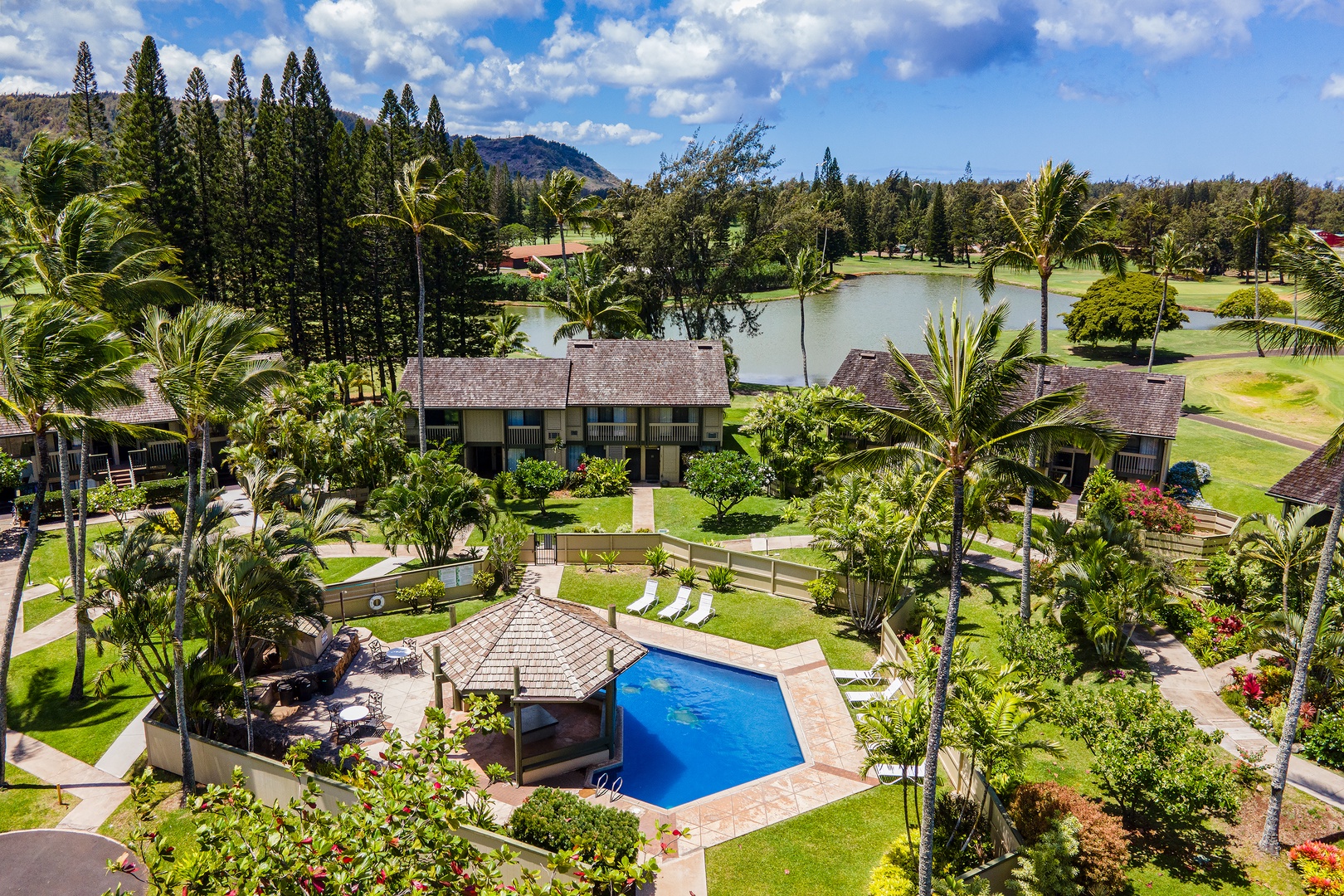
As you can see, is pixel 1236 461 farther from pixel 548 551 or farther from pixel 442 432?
pixel 442 432

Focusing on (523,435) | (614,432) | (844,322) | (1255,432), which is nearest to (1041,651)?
(614,432)

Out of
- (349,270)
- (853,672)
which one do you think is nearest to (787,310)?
(349,270)

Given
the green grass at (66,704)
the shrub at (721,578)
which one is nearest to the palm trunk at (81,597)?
the green grass at (66,704)

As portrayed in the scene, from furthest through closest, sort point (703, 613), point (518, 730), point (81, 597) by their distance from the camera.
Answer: point (703, 613), point (81, 597), point (518, 730)

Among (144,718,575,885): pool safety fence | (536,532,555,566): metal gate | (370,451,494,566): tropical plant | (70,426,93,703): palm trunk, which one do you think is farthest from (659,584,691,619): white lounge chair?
(70,426,93,703): palm trunk

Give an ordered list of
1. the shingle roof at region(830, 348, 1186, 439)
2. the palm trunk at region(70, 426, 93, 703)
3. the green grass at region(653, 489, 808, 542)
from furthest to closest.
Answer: the shingle roof at region(830, 348, 1186, 439)
the green grass at region(653, 489, 808, 542)
the palm trunk at region(70, 426, 93, 703)

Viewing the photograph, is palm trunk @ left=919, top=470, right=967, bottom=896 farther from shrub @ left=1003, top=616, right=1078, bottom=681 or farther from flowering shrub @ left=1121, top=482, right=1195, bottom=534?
flowering shrub @ left=1121, top=482, right=1195, bottom=534

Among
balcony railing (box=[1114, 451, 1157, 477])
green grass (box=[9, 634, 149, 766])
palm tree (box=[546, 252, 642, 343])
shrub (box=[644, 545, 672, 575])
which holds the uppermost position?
palm tree (box=[546, 252, 642, 343])

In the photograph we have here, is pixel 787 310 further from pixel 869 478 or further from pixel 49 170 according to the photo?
pixel 49 170
